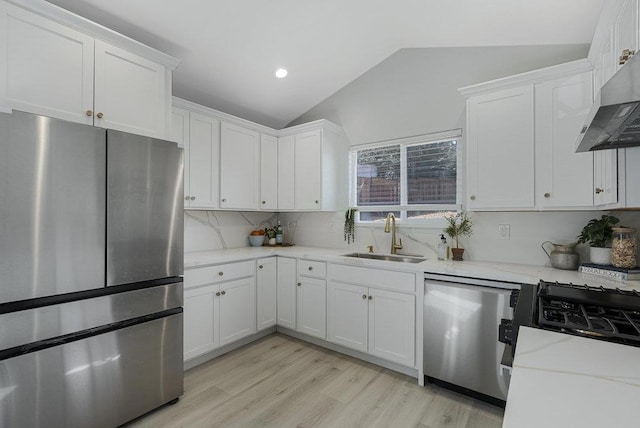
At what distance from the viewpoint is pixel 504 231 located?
258cm

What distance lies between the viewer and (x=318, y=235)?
3.78 m

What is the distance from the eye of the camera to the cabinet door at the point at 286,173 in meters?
3.57

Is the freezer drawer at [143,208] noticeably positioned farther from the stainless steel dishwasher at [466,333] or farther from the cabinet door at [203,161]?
the stainless steel dishwasher at [466,333]

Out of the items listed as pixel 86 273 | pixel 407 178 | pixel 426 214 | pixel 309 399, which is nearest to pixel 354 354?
pixel 309 399

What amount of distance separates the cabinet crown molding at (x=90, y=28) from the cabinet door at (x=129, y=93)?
36mm

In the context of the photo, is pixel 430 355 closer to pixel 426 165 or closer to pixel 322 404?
pixel 322 404

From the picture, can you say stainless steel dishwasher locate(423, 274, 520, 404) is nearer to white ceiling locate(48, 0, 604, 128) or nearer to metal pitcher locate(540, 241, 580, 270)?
metal pitcher locate(540, 241, 580, 270)

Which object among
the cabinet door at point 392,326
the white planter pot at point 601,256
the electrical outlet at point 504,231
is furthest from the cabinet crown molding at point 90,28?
the white planter pot at point 601,256

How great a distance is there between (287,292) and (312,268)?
43cm

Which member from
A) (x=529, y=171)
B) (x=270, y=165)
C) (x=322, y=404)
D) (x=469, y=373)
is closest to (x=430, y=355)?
(x=469, y=373)

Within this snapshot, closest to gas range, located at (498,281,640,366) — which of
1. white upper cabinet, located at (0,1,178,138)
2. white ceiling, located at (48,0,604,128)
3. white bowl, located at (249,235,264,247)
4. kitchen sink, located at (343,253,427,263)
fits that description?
kitchen sink, located at (343,253,427,263)

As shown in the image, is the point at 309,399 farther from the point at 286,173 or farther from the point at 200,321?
the point at 286,173

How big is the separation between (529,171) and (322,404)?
2.22 metres

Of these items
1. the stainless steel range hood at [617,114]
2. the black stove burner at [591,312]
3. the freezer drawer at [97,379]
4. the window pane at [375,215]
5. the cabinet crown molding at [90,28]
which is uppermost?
the cabinet crown molding at [90,28]
